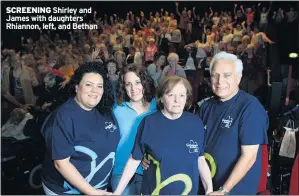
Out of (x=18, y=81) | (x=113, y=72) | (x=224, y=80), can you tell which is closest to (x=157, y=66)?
→ (x=113, y=72)

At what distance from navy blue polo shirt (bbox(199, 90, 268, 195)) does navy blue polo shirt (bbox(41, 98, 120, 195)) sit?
63 centimetres

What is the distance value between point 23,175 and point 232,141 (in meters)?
1.75

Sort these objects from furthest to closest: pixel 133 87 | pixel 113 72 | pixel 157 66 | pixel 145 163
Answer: pixel 157 66 → pixel 113 72 → pixel 133 87 → pixel 145 163

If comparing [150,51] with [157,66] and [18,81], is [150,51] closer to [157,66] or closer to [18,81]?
[157,66]

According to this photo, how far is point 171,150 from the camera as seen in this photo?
2562 millimetres

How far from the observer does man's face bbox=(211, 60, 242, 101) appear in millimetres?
2684

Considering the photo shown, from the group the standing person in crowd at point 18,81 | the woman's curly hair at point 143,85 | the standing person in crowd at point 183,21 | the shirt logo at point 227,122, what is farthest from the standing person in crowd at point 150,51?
the standing person in crowd at point 18,81

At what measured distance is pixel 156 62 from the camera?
3166mm

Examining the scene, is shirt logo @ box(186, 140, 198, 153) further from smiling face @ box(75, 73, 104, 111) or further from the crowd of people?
smiling face @ box(75, 73, 104, 111)

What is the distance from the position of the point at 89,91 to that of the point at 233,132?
945mm

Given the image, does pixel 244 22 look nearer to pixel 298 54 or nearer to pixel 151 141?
pixel 298 54

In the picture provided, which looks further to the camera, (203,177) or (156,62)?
(156,62)

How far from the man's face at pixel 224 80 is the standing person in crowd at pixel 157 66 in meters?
0.39

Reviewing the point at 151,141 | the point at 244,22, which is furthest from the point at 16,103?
the point at 244,22
